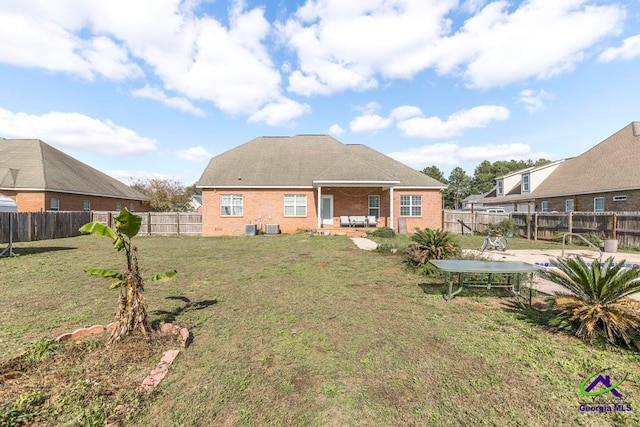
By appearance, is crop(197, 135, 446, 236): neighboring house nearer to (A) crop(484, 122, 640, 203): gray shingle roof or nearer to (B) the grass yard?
(A) crop(484, 122, 640, 203): gray shingle roof

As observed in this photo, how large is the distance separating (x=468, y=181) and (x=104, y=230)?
8926 cm

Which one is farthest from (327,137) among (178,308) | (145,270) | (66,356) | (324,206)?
(66,356)

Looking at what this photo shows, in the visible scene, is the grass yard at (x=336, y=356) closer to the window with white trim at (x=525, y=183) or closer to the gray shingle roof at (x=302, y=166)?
the gray shingle roof at (x=302, y=166)

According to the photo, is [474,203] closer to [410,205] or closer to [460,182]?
[410,205]

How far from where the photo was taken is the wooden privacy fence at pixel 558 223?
13369 millimetres

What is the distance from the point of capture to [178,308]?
5.23 m

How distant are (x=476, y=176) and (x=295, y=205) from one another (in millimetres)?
74063

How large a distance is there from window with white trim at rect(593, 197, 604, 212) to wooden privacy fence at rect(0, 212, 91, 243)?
35.6 meters

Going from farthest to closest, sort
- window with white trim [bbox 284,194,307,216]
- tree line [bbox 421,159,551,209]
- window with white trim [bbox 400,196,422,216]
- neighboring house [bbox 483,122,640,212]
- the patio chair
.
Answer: tree line [bbox 421,159,551,209]
window with white trim [bbox 400,196,422,216]
window with white trim [bbox 284,194,307,216]
the patio chair
neighboring house [bbox 483,122,640,212]

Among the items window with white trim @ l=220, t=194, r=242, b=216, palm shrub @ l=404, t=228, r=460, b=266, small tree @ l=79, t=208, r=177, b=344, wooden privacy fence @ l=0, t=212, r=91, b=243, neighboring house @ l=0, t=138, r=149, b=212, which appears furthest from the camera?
neighboring house @ l=0, t=138, r=149, b=212

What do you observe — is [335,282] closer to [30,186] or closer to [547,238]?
[547,238]

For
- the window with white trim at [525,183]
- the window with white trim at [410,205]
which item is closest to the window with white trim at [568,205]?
the window with white trim at [525,183]

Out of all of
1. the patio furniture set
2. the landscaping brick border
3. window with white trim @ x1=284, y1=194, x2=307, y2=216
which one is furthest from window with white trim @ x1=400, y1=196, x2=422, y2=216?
the landscaping brick border

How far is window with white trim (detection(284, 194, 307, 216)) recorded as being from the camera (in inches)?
811
